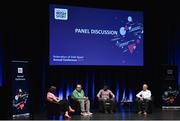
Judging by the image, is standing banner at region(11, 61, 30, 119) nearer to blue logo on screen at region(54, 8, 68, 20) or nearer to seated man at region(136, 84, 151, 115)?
blue logo on screen at region(54, 8, 68, 20)

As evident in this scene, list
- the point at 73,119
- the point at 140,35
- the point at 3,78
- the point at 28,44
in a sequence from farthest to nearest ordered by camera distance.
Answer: the point at 140,35 → the point at 28,44 → the point at 3,78 → the point at 73,119

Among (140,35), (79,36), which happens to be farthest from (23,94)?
(140,35)

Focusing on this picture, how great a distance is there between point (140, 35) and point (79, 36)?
213cm

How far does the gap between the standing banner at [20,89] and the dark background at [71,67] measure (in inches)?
8.4

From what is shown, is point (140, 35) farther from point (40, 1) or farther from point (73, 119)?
point (73, 119)

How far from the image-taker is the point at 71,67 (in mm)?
13266

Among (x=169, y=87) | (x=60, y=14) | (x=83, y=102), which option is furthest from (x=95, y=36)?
(x=169, y=87)

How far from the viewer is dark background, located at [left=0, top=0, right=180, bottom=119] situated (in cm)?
1230

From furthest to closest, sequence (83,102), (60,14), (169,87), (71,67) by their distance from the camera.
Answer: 1. (169,87)
2. (71,67)
3. (60,14)
4. (83,102)

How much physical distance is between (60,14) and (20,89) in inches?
120

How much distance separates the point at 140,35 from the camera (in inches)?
544

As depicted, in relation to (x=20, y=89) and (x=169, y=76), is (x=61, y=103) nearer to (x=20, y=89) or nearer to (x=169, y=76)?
(x=20, y=89)

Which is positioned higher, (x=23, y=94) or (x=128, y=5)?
(x=128, y=5)

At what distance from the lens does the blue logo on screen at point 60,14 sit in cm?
1273
